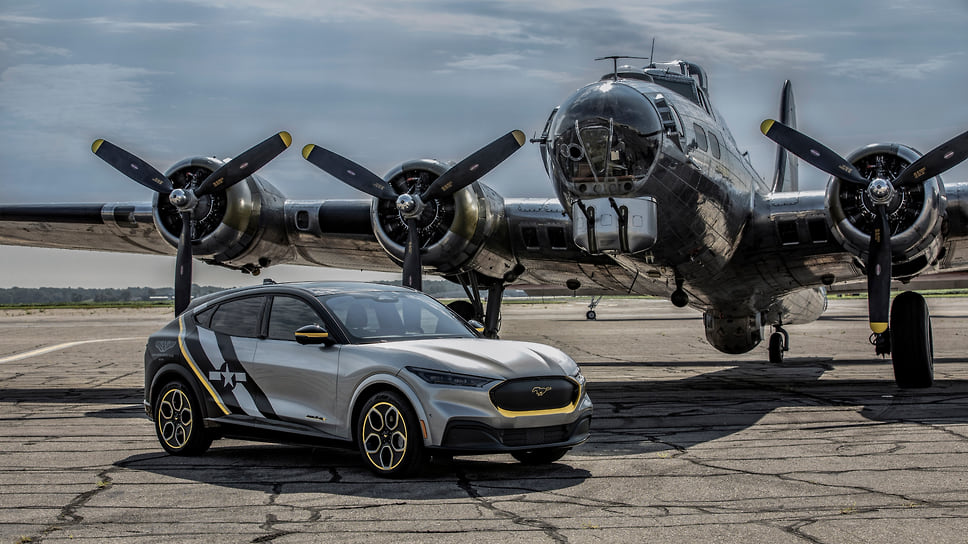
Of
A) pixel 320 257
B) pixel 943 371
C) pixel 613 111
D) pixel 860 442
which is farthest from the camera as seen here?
pixel 320 257

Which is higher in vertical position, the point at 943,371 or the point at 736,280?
the point at 736,280

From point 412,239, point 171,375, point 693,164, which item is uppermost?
point 693,164

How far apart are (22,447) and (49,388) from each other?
7172 millimetres

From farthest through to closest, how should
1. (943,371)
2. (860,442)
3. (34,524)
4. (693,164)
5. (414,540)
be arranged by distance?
(943,371)
(693,164)
(860,442)
(34,524)
(414,540)

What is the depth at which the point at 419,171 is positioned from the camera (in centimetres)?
1558

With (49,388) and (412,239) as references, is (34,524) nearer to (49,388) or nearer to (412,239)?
(412,239)

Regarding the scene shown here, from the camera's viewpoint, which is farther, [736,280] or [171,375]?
[736,280]

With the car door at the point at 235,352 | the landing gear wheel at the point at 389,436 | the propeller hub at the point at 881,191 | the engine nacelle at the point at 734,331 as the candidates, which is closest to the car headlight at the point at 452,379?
the landing gear wheel at the point at 389,436

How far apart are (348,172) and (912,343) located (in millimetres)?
9021

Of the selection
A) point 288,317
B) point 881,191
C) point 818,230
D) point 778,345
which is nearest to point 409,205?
point 818,230

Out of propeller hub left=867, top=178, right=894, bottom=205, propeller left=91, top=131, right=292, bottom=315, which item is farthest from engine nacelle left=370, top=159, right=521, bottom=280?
propeller hub left=867, top=178, right=894, bottom=205

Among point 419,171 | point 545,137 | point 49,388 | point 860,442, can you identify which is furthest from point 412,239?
point 860,442

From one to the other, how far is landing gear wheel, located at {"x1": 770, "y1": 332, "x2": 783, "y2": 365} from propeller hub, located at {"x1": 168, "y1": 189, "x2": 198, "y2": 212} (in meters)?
12.3

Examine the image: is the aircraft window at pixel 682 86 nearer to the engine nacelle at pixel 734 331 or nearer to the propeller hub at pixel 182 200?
the engine nacelle at pixel 734 331
